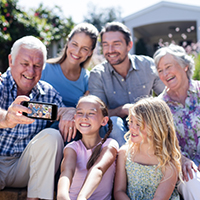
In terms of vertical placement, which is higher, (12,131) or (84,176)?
(12,131)

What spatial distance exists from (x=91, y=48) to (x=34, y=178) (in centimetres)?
194

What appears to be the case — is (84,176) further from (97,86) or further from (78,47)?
(78,47)

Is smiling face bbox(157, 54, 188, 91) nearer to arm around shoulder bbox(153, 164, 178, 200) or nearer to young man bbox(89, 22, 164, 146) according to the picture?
young man bbox(89, 22, 164, 146)

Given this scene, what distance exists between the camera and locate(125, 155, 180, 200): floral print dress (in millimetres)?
2217

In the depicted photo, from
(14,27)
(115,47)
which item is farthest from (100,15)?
(115,47)

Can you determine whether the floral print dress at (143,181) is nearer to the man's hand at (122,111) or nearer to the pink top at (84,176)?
the pink top at (84,176)

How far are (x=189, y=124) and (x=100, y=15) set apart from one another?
97.9ft

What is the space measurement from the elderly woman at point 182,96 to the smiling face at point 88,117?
0.75m

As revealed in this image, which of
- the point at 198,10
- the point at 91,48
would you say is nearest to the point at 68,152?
the point at 91,48

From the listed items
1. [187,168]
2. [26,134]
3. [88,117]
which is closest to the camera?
[187,168]

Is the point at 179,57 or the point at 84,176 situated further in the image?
the point at 179,57

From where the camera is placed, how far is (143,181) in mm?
2260

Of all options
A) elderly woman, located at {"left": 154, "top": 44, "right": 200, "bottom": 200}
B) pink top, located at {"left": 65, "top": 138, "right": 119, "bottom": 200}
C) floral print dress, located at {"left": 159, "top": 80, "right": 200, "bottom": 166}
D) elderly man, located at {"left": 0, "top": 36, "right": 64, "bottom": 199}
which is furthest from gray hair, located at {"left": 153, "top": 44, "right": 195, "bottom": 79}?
elderly man, located at {"left": 0, "top": 36, "right": 64, "bottom": 199}

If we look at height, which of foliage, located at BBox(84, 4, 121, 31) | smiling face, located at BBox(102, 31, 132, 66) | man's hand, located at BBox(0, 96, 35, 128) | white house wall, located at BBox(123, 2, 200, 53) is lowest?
man's hand, located at BBox(0, 96, 35, 128)
